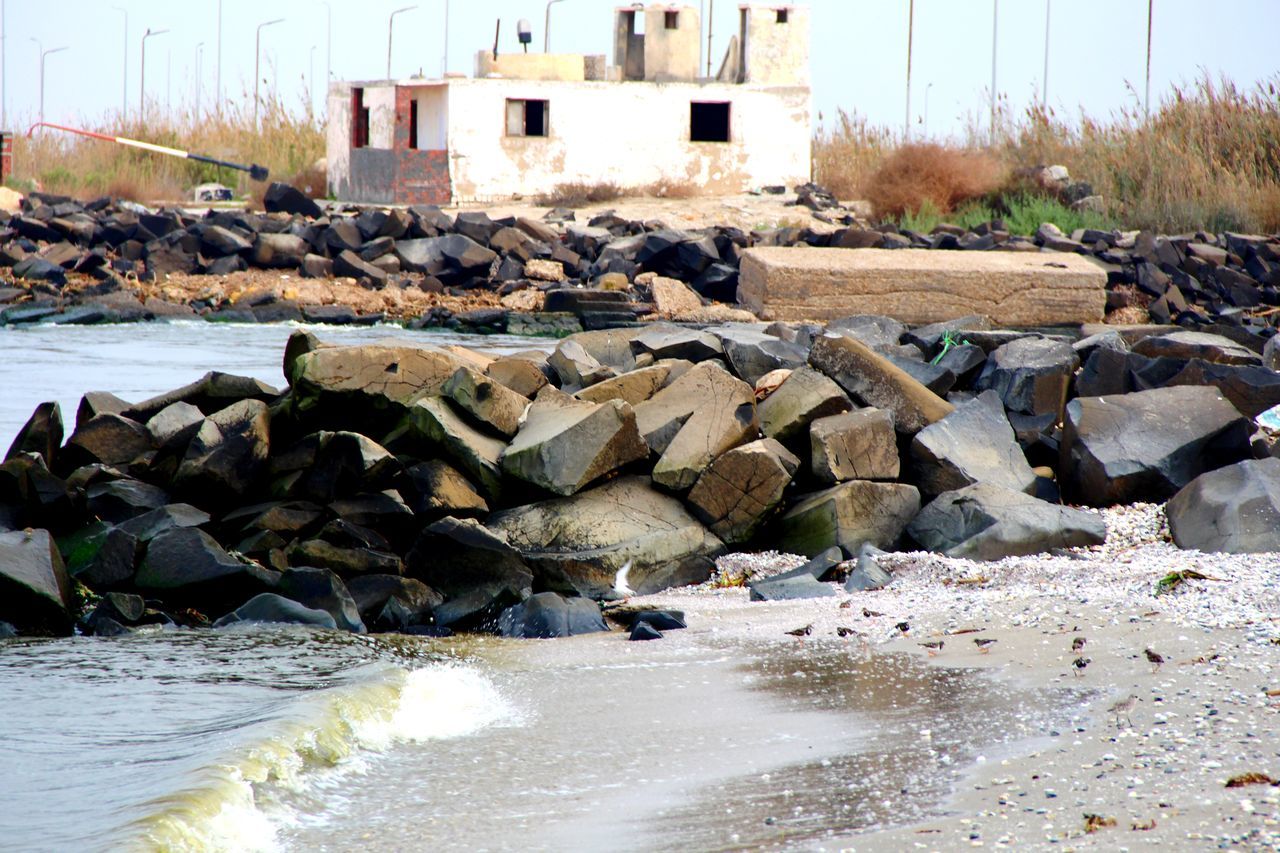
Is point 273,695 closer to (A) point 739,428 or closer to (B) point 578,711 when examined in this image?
(B) point 578,711

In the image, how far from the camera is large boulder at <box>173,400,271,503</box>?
5.79m

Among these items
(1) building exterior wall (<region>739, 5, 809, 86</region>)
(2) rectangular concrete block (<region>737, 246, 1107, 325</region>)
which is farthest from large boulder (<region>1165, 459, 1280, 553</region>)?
(1) building exterior wall (<region>739, 5, 809, 86</region>)

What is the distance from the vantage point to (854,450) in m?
5.90

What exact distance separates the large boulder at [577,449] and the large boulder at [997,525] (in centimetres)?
129

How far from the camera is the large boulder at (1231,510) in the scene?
5004 millimetres

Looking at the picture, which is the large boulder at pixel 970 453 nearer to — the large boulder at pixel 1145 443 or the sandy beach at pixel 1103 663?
the large boulder at pixel 1145 443

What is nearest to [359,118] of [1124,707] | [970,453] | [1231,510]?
[970,453]

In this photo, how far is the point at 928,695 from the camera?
12.2 feet

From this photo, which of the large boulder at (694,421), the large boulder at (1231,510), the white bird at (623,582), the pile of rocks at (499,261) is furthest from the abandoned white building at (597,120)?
the large boulder at (1231,510)

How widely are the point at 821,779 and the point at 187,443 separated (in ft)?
12.9

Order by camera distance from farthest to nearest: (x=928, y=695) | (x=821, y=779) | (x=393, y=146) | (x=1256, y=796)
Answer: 1. (x=393, y=146)
2. (x=928, y=695)
3. (x=821, y=779)
4. (x=1256, y=796)

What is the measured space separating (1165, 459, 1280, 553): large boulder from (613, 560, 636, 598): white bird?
2.18m

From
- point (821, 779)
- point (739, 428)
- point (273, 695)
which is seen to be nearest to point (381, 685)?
point (273, 695)

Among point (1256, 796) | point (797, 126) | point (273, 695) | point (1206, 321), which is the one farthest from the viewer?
point (797, 126)
